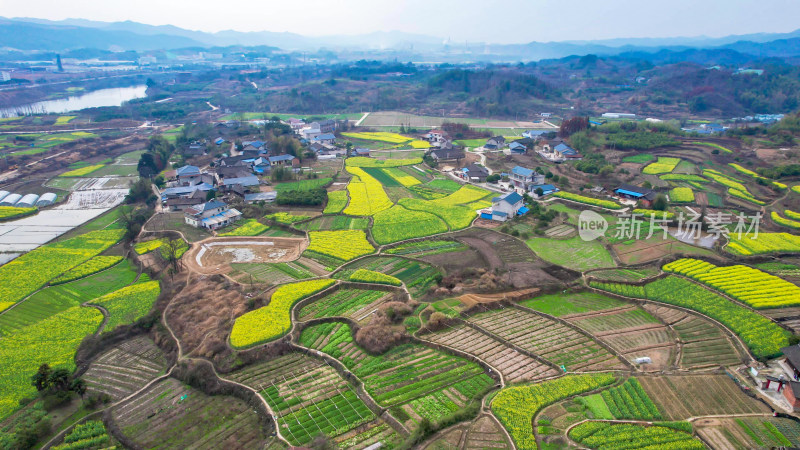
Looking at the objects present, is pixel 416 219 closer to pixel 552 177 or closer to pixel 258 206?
pixel 258 206

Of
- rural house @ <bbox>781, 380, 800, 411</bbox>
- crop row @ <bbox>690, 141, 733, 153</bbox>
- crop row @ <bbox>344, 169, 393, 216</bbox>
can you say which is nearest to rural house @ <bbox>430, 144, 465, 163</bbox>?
crop row @ <bbox>344, 169, 393, 216</bbox>

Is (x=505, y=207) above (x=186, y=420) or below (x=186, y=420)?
above

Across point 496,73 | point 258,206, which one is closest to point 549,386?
point 258,206

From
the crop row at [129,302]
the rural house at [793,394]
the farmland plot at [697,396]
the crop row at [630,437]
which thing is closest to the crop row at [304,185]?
the crop row at [129,302]

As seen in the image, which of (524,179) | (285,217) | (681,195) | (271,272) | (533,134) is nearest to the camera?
(271,272)

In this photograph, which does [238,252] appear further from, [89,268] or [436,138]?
[436,138]

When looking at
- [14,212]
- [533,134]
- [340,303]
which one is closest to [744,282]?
[340,303]

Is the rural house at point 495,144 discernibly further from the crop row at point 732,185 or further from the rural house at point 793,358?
the rural house at point 793,358
